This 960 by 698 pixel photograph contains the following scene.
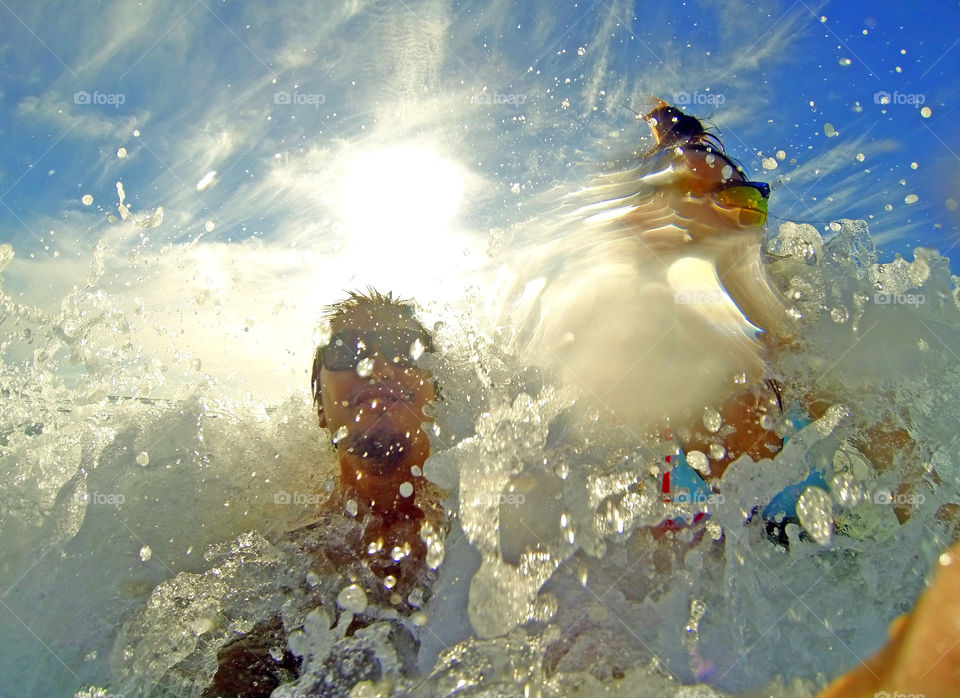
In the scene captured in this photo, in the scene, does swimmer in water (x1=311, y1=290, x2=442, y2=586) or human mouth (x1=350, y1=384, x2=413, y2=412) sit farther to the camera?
human mouth (x1=350, y1=384, x2=413, y2=412)

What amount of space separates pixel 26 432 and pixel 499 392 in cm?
308

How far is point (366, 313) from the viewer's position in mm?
3664

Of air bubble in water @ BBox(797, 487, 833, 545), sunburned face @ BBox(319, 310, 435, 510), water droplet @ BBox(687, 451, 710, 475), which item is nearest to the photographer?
air bubble in water @ BBox(797, 487, 833, 545)

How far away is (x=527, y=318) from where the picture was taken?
327 cm

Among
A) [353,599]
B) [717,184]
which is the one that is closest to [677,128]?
[717,184]

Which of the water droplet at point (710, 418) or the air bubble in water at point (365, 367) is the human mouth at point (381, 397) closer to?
the air bubble in water at point (365, 367)

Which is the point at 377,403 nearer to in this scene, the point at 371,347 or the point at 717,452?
the point at 371,347

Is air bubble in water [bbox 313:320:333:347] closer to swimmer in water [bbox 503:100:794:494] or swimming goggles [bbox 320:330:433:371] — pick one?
swimming goggles [bbox 320:330:433:371]

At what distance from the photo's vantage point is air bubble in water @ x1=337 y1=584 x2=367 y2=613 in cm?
236

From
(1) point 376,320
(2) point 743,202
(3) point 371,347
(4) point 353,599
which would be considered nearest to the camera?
(4) point 353,599

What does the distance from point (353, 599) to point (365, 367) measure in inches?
50.6

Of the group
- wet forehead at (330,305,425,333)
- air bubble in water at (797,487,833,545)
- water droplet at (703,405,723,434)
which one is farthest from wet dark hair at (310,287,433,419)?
air bubble in water at (797,487,833,545)

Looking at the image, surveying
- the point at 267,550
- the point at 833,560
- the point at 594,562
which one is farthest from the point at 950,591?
the point at 267,550

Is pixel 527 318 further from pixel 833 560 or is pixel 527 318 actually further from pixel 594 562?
pixel 833 560
